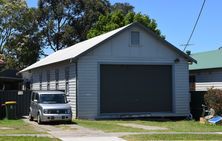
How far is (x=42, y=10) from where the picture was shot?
216ft

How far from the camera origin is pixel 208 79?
39531 millimetres

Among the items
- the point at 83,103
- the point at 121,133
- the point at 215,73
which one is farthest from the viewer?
the point at 215,73

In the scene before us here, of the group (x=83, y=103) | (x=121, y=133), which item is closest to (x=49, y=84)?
(x=83, y=103)

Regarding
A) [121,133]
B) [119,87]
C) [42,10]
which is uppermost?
[42,10]

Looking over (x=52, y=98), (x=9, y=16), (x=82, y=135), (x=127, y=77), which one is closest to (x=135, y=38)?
(x=127, y=77)

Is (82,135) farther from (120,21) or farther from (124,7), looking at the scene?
(124,7)

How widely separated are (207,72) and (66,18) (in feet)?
103

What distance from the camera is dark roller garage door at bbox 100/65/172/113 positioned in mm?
27391

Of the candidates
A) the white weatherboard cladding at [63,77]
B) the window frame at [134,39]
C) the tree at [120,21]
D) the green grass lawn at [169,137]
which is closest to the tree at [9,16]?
the tree at [120,21]

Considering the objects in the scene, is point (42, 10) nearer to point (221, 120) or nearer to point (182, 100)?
point (182, 100)

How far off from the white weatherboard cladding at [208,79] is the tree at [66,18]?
87.2 feet

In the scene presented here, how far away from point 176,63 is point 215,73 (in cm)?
1062

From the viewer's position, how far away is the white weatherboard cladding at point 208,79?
37.9 meters

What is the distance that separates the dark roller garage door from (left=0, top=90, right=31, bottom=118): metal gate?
489cm
